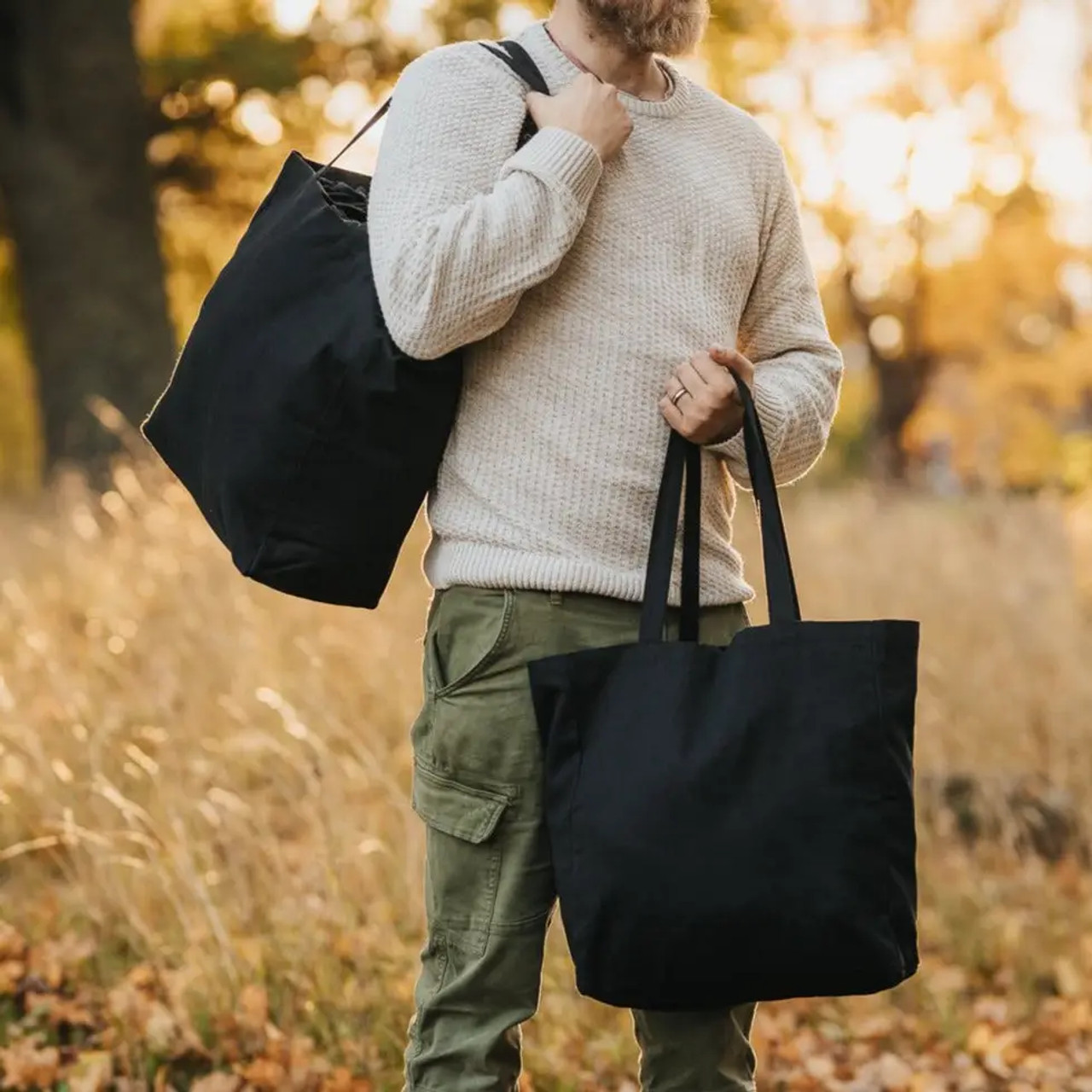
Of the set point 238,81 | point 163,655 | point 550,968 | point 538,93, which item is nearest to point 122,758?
point 163,655

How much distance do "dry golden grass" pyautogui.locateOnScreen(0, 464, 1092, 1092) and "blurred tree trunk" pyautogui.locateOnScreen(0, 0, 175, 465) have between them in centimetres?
223

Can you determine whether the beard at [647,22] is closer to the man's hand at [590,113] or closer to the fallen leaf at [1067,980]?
the man's hand at [590,113]

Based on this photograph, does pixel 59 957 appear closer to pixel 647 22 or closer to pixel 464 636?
pixel 464 636

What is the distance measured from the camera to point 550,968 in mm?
3264

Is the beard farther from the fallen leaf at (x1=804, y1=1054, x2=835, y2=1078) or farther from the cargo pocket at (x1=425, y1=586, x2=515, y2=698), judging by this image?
the fallen leaf at (x1=804, y1=1054, x2=835, y2=1078)

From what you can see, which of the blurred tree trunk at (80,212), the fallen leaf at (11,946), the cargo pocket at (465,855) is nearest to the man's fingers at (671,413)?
the cargo pocket at (465,855)

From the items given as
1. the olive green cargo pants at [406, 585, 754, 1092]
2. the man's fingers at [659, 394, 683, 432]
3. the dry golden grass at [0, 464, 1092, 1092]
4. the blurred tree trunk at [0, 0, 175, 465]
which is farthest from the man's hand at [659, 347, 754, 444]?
the blurred tree trunk at [0, 0, 175, 465]

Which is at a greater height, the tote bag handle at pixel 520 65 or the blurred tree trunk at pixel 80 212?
the tote bag handle at pixel 520 65

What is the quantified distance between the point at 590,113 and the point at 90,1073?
2013 mm

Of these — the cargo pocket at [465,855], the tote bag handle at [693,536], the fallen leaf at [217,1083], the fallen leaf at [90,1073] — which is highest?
the tote bag handle at [693,536]

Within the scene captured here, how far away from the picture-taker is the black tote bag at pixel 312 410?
1690 mm

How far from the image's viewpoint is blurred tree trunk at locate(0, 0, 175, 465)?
311 inches

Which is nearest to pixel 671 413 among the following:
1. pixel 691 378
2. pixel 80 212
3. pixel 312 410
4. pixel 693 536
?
pixel 691 378

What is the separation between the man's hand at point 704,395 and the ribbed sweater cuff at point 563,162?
24 centimetres
